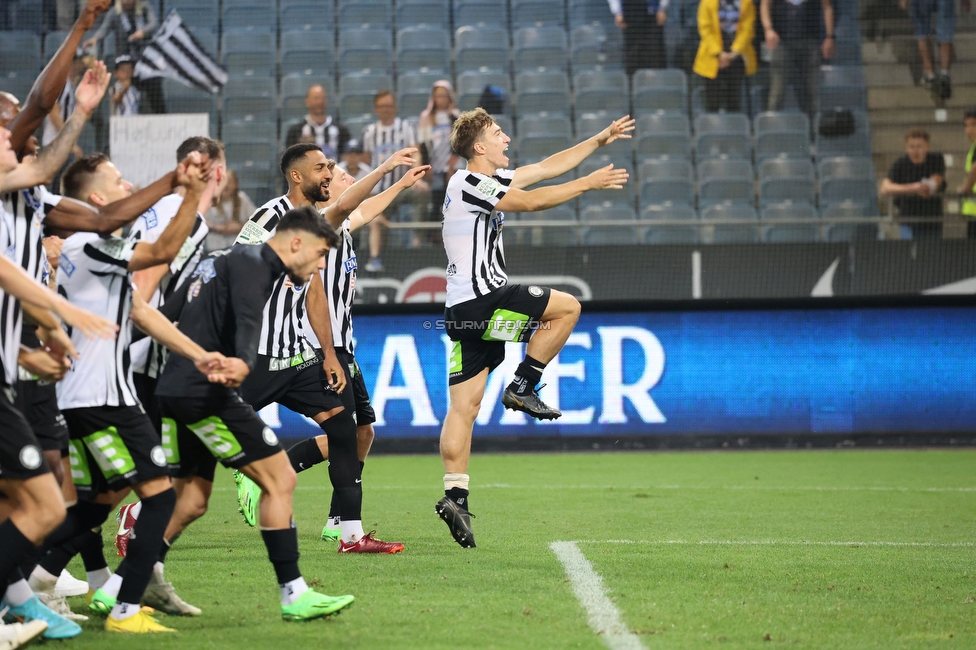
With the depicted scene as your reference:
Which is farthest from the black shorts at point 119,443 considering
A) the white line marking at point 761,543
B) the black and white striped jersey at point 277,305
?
the white line marking at point 761,543

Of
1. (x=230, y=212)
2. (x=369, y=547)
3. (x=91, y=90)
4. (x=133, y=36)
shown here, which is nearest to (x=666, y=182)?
(x=230, y=212)

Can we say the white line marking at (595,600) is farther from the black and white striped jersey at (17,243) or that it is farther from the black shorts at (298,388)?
the black and white striped jersey at (17,243)

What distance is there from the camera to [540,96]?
1567cm

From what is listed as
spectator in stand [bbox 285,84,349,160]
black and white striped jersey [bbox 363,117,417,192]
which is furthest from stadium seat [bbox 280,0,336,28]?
black and white striped jersey [bbox 363,117,417,192]

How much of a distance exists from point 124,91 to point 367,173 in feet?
12.5

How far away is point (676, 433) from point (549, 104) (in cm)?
533

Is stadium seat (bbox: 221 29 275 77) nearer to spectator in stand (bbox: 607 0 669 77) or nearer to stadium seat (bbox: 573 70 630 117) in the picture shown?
stadium seat (bbox: 573 70 630 117)

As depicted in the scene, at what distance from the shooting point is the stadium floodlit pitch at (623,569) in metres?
4.42

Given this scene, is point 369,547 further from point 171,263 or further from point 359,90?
point 359,90

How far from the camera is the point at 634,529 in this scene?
719 centimetres

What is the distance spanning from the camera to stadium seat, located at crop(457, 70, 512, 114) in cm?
1544

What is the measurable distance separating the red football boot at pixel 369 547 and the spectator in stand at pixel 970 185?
8685mm

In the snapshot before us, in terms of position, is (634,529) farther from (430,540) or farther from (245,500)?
(245,500)

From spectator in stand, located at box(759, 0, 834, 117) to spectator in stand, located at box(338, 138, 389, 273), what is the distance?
18.3ft
